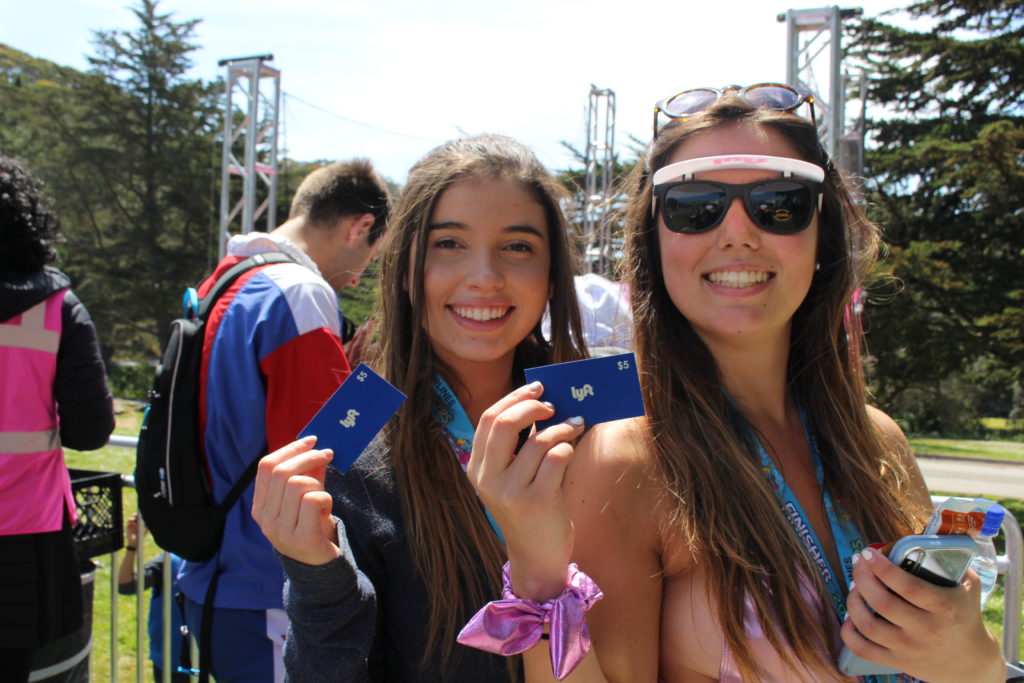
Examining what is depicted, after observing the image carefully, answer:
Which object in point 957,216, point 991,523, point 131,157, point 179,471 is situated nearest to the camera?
point 991,523

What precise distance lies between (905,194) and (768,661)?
60.0ft

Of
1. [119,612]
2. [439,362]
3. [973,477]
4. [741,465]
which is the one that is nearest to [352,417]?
[439,362]

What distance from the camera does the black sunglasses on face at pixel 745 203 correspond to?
5.11ft

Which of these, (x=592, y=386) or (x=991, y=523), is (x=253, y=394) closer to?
(x=592, y=386)

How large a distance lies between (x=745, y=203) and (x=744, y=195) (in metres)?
0.02

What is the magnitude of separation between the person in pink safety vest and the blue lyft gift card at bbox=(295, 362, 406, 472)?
173 centimetres

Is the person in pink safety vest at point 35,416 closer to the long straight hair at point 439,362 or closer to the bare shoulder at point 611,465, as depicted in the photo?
the long straight hair at point 439,362

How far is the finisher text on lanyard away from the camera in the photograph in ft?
4.72

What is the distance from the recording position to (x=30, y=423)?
259cm

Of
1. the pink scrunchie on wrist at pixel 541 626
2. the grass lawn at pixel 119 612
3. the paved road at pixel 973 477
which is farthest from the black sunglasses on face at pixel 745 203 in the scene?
the paved road at pixel 973 477

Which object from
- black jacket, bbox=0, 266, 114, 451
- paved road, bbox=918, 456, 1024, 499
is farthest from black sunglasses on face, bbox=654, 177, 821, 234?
paved road, bbox=918, 456, 1024, 499

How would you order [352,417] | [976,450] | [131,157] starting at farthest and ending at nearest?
[131,157] < [976,450] < [352,417]

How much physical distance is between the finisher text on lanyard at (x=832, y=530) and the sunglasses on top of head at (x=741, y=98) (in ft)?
2.39

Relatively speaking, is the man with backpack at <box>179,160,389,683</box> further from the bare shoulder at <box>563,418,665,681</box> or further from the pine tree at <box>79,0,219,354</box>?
the pine tree at <box>79,0,219,354</box>
